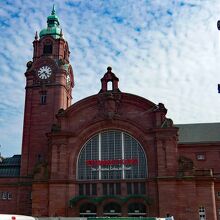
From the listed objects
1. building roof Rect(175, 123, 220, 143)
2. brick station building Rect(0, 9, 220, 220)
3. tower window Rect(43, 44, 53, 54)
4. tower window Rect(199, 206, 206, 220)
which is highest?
tower window Rect(43, 44, 53, 54)

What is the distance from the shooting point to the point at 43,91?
176 feet

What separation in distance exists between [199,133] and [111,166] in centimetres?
1673

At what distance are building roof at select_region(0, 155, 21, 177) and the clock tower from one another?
165cm

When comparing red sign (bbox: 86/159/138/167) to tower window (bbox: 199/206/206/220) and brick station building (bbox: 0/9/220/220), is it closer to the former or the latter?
brick station building (bbox: 0/9/220/220)

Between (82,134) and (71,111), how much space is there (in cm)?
363

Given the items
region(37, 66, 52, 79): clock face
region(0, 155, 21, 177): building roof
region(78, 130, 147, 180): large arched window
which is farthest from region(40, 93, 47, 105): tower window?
region(78, 130, 147, 180): large arched window

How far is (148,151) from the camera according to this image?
4438cm

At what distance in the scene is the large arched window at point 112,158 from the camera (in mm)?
44594

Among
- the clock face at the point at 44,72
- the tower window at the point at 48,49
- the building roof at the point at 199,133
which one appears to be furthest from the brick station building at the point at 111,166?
the tower window at the point at 48,49

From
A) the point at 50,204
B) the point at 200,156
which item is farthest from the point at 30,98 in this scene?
the point at 200,156

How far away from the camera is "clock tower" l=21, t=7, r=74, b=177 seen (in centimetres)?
5142

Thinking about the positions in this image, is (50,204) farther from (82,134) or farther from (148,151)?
(148,151)

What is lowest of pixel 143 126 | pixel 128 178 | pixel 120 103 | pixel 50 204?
pixel 50 204

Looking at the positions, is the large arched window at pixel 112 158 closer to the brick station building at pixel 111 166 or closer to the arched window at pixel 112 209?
the brick station building at pixel 111 166
